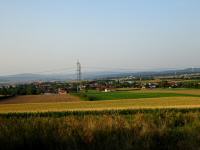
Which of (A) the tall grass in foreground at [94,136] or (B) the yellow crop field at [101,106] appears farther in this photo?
(B) the yellow crop field at [101,106]

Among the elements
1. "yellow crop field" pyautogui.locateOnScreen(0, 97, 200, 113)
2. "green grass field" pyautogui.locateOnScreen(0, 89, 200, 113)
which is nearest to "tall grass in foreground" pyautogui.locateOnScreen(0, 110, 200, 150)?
"green grass field" pyautogui.locateOnScreen(0, 89, 200, 113)

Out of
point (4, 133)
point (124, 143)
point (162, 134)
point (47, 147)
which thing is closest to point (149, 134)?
point (162, 134)

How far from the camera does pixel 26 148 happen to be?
30.9ft

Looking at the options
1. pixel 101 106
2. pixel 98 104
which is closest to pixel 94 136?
pixel 101 106

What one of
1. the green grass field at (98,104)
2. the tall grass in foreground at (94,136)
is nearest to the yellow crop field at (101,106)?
the green grass field at (98,104)

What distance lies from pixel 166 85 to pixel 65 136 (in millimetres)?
111926

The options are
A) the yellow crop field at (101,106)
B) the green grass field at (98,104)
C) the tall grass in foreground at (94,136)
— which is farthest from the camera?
the green grass field at (98,104)

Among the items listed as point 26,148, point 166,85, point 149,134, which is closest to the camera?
point 26,148

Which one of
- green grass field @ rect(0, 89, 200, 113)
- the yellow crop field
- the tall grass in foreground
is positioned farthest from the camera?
green grass field @ rect(0, 89, 200, 113)

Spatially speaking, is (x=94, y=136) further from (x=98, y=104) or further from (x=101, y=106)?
(x=98, y=104)

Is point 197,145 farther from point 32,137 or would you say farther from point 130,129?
point 32,137

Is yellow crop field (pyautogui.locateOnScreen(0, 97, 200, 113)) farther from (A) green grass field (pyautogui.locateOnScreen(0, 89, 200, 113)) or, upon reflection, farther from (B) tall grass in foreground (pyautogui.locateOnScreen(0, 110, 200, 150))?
(B) tall grass in foreground (pyautogui.locateOnScreen(0, 110, 200, 150))

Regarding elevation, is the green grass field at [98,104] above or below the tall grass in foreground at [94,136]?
below

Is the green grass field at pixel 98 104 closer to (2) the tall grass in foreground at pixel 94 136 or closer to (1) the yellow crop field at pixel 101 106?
(1) the yellow crop field at pixel 101 106
